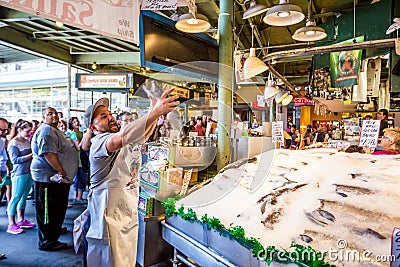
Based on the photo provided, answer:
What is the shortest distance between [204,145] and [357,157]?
195 cm

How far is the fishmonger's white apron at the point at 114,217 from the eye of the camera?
7.13ft

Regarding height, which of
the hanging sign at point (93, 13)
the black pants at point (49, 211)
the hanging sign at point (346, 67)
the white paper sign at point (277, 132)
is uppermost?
the hanging sign at point (346, 67)

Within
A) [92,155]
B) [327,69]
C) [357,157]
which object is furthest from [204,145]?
[327,69]

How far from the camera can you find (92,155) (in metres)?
2.21

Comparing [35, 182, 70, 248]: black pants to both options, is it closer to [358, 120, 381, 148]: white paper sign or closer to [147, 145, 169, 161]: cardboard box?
[147, 145, 169, 161]: cardboard box

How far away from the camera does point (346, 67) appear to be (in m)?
5.22

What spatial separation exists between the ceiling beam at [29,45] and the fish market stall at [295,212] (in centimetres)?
791

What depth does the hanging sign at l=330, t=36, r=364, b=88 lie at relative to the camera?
16.5 ft

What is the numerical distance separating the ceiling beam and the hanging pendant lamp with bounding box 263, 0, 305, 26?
24.1 ft

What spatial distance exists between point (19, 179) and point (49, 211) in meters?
0.95

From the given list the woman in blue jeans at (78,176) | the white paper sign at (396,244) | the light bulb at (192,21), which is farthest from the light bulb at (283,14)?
the woman in blue jeans at (78,176)

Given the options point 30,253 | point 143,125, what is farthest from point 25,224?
point 143,125

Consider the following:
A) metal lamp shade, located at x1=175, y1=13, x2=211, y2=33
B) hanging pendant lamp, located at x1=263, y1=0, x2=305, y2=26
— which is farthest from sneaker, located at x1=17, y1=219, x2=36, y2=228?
hanging pendant lamp, located at x1=263, y1=0, x2=305, y2=26

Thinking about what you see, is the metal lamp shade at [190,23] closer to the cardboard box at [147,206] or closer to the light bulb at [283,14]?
the light bulb at [283,14]
